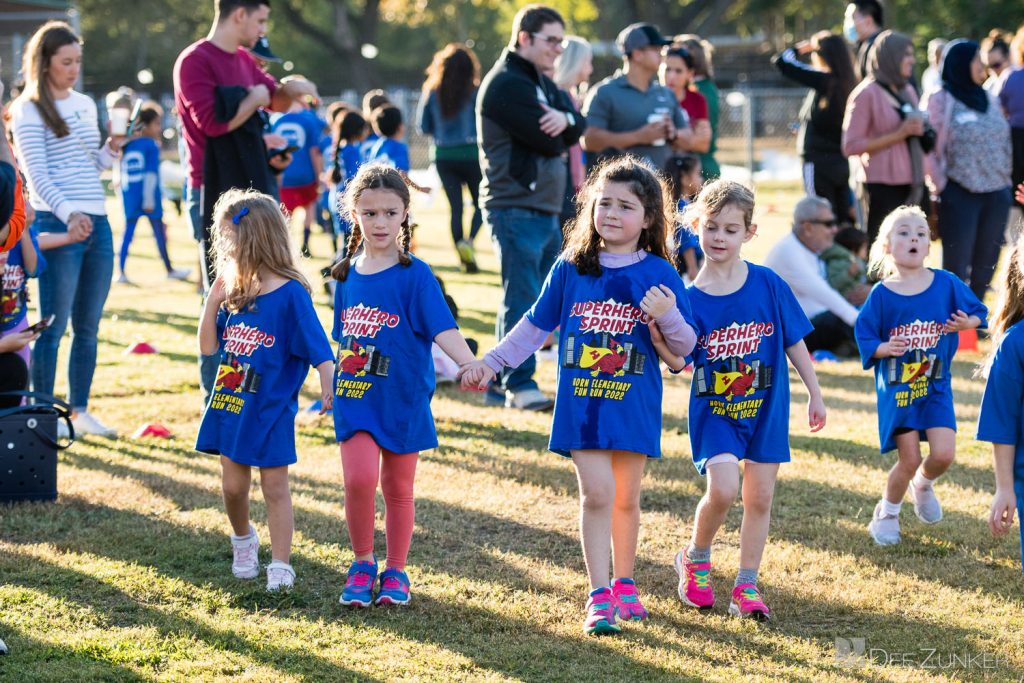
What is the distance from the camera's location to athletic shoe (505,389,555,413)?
26.8ft

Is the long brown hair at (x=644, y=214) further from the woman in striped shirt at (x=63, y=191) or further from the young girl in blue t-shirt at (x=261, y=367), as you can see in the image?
the woman in striped shirt at (x=63, y=191)

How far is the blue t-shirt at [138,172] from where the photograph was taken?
46.6ft

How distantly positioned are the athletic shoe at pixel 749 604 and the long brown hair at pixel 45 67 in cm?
454

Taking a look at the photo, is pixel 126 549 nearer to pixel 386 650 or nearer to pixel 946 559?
pixel 386 650

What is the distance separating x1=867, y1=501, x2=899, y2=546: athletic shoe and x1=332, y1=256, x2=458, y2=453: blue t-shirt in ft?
6.73

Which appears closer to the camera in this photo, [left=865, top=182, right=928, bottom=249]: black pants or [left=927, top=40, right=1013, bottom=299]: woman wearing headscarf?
[left=927, top=40, right=1013, bottom=299]: woman wearing headscarf

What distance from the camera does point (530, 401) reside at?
322 inches

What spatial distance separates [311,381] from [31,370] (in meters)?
2.21

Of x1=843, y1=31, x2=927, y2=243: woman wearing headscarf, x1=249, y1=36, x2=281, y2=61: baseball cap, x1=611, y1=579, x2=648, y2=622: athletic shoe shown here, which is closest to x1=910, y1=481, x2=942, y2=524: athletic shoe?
x1=611, y1=579, x2=648, y2=622: athletic shoe

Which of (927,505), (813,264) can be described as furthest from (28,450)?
(813,264)

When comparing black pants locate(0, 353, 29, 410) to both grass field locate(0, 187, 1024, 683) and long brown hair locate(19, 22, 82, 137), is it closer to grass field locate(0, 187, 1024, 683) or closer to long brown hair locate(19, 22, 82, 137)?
grass field locate(0, 187, 1024, 683)

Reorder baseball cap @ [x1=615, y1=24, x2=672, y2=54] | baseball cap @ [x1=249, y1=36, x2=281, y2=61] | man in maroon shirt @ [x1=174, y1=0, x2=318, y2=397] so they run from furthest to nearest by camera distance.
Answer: baseball cap @ [x1=615, y1=24, x2=672, y2=54] → baseball cap @ [x1=249, y1=36, x2=281, y2=61] → man in maroon shirt @ [x1=174, y1=0, x2=318, y2=397]

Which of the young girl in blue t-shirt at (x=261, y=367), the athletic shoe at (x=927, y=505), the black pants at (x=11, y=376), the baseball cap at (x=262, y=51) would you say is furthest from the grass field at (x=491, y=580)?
the baseball cap at (x=262, y=51)

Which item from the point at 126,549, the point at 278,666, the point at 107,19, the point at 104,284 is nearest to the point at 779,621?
the point at 278,666
